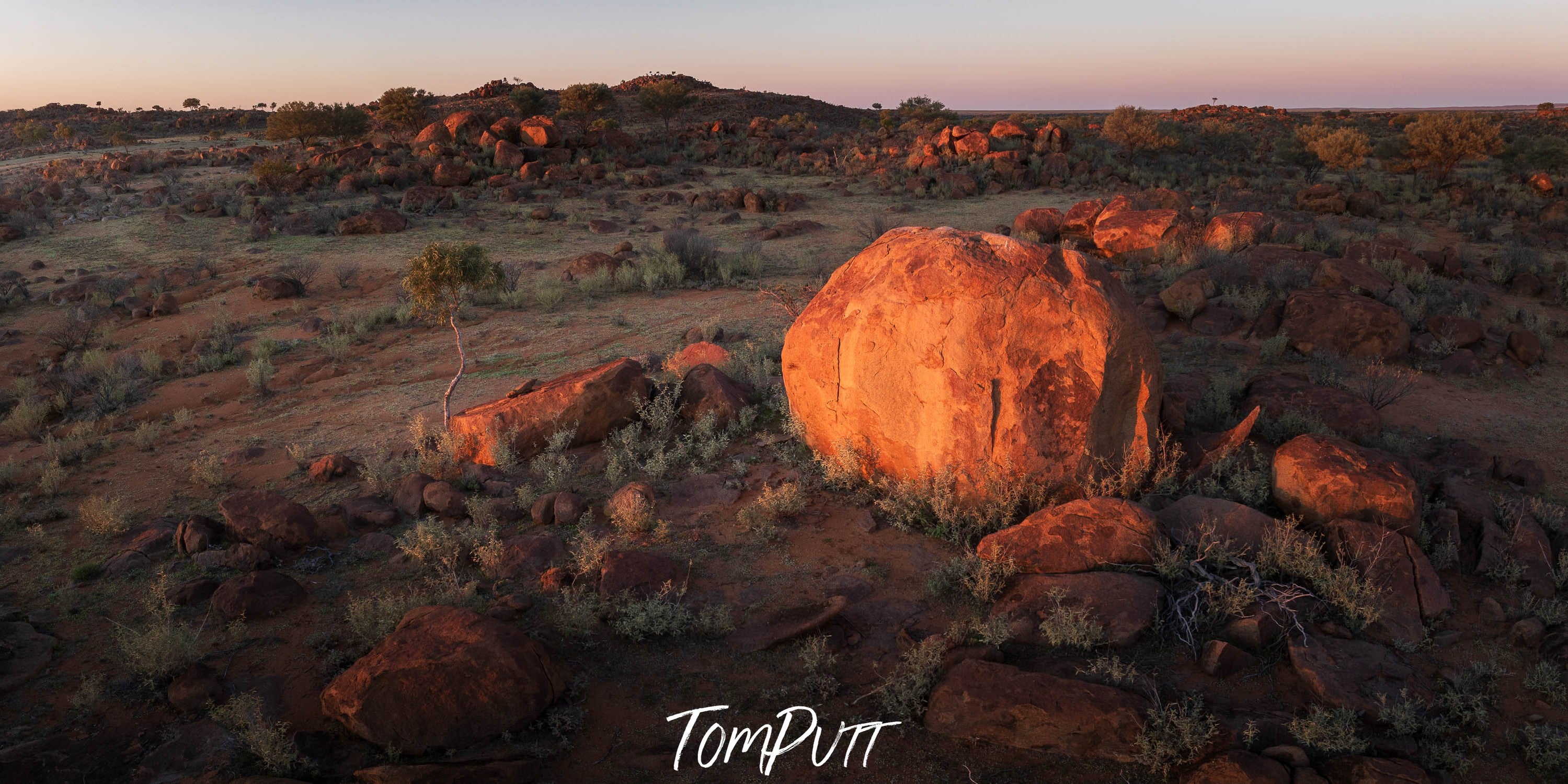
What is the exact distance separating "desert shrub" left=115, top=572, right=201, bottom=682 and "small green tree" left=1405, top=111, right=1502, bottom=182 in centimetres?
2731

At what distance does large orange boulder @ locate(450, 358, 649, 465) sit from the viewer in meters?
7.39

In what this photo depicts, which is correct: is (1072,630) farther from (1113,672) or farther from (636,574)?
(636,574)

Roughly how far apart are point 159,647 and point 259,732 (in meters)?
1.22

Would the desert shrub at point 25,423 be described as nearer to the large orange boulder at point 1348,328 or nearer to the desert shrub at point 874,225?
the desert shrub at point 874,225

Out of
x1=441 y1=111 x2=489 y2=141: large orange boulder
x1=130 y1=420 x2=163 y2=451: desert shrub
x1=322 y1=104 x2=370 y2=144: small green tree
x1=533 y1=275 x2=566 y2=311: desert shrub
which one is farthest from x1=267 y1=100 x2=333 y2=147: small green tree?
x1=130 y1=420 x2=163 y2=451: desert shrub

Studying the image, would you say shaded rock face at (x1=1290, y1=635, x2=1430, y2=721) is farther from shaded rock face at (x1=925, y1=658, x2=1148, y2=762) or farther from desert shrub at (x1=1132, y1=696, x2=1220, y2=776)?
shaded rock face at (x1=925, y1=658, x2=1148, y2=762)

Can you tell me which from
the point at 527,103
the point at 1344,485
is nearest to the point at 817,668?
the point at 1344,485

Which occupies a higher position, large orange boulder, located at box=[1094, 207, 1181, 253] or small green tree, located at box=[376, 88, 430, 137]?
small green tree, located at box=[376, 88, 430, 137]

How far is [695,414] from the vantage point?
7789mm

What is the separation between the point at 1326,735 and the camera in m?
3.51

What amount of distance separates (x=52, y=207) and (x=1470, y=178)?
39199 millimetres

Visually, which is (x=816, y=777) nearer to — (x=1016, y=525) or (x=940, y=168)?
(x=1016, y=525)

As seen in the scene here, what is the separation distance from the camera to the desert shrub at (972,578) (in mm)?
4816

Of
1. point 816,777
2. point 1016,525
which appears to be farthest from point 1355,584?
point 816,777
